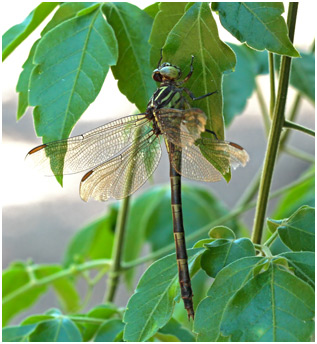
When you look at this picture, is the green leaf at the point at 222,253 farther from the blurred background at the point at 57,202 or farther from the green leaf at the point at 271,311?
the blurred background at the point at 57,202

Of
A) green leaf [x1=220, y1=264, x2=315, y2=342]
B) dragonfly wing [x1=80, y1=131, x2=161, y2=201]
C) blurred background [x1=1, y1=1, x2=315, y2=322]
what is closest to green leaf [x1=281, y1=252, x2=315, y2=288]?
green leaf [x1=220, y1=264, x2=315, y2=342]

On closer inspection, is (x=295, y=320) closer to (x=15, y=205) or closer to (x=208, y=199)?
(x=208, y=199)

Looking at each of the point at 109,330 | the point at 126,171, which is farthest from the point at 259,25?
the point at 109,330

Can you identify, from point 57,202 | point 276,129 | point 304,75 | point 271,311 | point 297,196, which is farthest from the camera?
point 57,202

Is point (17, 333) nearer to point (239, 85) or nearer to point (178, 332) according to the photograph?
point (178, 332)

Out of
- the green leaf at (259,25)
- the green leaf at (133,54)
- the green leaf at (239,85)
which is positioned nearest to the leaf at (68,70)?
the green leaf at (133,54)

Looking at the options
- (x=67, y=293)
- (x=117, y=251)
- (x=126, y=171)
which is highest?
(x=126, y=171)
